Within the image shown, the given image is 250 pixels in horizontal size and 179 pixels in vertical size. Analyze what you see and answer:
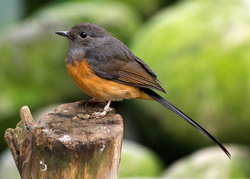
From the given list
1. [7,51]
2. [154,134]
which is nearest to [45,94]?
[7,51]

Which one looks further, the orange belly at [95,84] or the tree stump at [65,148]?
the orange belly at [95,84]

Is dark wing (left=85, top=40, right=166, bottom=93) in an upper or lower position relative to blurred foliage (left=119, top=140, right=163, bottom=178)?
upper

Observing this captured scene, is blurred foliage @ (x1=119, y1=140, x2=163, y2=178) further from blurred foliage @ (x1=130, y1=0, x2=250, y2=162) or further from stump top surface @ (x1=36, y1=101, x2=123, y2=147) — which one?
stump top surface @ (x1=36, y1=101, x2=123, y2=147)

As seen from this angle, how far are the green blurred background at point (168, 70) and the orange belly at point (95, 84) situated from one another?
2.26 m

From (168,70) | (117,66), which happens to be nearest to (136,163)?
(168,70)

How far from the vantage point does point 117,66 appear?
378cm

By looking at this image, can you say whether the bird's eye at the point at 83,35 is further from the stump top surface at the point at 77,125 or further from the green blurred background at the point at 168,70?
the green blurred background at the point at 168,70

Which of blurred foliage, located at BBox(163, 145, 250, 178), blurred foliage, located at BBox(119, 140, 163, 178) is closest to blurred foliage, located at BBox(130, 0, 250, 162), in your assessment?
blurred foliage, located at BBox(163, 145, 250, 178)

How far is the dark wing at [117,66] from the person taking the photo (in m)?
3.71

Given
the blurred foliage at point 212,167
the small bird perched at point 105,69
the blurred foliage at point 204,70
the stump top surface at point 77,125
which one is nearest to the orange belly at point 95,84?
the small bird perched at point 105,69

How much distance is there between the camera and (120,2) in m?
9.68

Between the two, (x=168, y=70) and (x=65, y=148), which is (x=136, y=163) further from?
(x=65, y=148)

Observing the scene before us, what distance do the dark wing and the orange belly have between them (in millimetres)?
40

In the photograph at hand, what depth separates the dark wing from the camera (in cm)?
371
